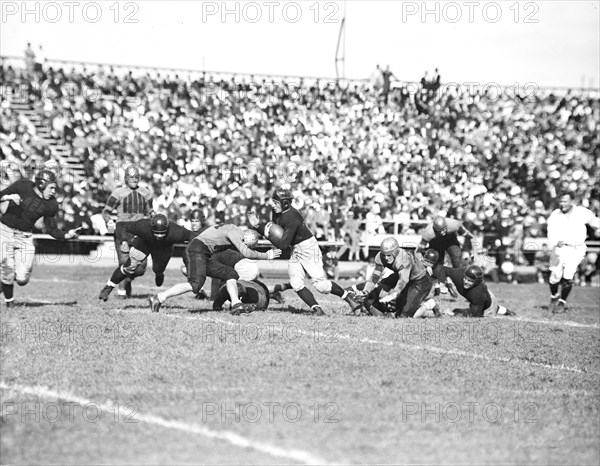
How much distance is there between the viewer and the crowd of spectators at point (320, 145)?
2203 cm

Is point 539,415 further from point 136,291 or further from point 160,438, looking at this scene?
point 136,291

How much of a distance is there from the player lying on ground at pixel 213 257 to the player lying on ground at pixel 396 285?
57.9 inches

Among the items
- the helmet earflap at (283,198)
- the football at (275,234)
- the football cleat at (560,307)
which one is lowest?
the football cleat at (560,307)

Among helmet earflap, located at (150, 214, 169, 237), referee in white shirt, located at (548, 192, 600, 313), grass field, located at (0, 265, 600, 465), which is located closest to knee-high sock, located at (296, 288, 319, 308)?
grass field, located at (0, 265, 600, 465)

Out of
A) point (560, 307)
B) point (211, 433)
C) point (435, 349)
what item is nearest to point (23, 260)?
point (435, 349)

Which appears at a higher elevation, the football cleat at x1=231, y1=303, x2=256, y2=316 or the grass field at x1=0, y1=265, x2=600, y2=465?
the grass field at x1=0, y1=265, x2=600, y2=465

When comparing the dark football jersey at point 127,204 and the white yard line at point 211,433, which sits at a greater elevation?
the dark football jersey at point 127,204

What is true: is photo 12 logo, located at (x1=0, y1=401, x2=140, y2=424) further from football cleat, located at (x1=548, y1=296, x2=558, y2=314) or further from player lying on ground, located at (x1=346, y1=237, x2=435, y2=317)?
football cleat, located at (x1=548, y1=296, x2=558, y2=314)

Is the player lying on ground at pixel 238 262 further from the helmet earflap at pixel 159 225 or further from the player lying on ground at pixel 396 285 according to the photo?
the player lying on ground at pixel 396 285

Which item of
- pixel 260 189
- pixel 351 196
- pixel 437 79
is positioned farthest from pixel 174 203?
pixel 437 79

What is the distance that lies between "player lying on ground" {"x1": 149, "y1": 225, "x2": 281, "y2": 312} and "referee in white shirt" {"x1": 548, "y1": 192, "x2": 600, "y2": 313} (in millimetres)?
5052

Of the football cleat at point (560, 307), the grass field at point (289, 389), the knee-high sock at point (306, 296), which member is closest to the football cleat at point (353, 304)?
the grass field at point (289, 389)

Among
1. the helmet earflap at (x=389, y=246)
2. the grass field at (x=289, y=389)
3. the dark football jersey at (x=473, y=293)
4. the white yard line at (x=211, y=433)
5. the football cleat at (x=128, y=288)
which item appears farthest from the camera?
the football cleat at (x=128, y=288)

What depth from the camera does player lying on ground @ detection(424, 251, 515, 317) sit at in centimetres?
1267
